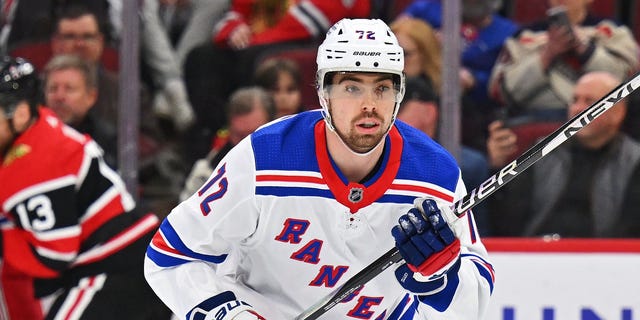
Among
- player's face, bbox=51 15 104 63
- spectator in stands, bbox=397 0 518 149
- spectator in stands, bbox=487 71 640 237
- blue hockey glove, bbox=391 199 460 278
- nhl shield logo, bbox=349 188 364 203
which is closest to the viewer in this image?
blue hockey glove, bbox=391 199 460 278

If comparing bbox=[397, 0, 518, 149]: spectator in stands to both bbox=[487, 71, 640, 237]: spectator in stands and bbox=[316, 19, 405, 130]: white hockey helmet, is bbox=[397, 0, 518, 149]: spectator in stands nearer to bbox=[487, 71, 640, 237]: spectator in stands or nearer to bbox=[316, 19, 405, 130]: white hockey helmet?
bbox=[487, 71, 640, 237]: spectator in stands

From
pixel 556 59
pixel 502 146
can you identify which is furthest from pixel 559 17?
pixel 502 146

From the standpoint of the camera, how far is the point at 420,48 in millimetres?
4859

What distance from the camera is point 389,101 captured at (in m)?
3.31

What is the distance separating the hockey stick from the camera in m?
3.16

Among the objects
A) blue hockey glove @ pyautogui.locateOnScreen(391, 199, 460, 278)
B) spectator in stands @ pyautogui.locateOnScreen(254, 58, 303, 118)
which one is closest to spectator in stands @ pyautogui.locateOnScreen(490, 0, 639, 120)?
spectator in stands @ pyautogui.locateOnScreen(254, 58, 303, 118)

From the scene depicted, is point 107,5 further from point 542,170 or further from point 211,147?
point 542,170

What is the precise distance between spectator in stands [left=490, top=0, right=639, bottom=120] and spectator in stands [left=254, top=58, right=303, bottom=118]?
698 millimetres

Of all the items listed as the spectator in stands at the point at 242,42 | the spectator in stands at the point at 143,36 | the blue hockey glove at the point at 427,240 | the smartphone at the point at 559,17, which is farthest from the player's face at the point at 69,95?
the blue hockey glove at the point at 427,240

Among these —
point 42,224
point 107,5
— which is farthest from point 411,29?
point 42,224

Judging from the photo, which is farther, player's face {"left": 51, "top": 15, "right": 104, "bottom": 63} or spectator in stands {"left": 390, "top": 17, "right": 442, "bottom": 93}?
player's face {"left": 51, "top": 15, "right": 104, "bottom": 63}

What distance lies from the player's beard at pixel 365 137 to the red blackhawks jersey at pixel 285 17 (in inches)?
64.0

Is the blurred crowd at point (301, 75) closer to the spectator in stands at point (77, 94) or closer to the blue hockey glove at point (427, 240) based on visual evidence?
the spectator in stands at point (77, 94)

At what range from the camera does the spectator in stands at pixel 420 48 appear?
4.81 metres
